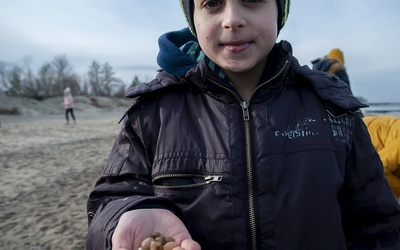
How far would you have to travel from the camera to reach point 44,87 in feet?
186

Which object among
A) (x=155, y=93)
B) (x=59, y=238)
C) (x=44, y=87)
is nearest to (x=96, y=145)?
(x=59, y=238)

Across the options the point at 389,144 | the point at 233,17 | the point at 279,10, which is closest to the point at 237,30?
the point at 233,17

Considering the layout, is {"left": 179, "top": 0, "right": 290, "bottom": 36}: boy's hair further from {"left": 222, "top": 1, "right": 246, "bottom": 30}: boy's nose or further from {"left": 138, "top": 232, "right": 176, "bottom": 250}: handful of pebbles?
{"left": 138, "top": 232, "right": 176, "bottom": 250}: handful of pebbles

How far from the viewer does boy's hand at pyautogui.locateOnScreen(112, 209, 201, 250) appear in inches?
47.1

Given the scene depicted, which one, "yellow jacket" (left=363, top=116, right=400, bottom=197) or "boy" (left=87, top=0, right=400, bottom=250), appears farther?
"yellow jacket" (left=363, top=116, right=400, bottom=197)

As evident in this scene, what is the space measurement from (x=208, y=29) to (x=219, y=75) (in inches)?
8.7

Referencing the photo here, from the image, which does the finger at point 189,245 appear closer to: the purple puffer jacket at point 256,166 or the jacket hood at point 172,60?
the purple puffer jacket at point 256,166

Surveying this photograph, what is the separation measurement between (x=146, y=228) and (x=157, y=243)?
147mm

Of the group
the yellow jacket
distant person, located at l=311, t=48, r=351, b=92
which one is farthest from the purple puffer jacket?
distant person, located at l=311, t=48, r=351, b=92

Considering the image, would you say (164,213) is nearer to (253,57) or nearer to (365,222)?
(253,57)

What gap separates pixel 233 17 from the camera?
1.41 meters

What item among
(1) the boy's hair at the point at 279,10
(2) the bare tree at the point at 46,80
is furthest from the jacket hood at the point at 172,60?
(2) the bare tree at the point at 46,80

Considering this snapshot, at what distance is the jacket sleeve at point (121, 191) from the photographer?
4.36 ft

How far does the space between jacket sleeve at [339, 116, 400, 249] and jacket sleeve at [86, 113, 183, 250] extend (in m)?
0.80
